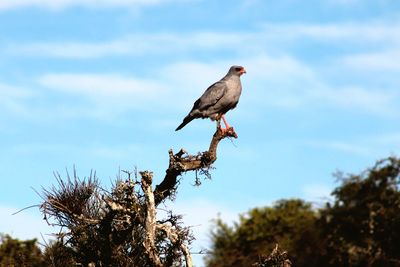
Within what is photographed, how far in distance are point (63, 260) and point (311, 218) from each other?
19.9 metres

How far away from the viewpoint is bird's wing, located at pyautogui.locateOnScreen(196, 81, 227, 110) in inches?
754

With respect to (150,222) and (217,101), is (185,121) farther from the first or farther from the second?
(150,222)

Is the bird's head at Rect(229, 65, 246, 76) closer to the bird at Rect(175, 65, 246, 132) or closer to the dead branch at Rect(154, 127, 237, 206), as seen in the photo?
the bird at Rect(175, 65, 246, 132)

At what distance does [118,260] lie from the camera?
15.0 m

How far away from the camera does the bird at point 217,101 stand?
1914 centimetres

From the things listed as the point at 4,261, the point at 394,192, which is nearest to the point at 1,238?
the point at 4,261

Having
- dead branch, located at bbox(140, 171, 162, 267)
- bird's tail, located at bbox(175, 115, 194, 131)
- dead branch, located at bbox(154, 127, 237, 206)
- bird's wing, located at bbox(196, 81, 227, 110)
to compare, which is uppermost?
bird's wing, located at bbox(196, 81, 227, 110)

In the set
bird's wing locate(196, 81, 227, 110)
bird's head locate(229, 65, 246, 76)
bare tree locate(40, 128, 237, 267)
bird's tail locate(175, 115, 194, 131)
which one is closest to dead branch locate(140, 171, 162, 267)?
bare tree locate(40, 128, 237, 267)

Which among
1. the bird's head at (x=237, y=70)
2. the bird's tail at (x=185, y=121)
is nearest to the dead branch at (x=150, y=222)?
the bird's tail at (x=185, y=121)

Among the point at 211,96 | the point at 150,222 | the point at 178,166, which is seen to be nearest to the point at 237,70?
the point at 211,96

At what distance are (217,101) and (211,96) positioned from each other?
0.65 feet

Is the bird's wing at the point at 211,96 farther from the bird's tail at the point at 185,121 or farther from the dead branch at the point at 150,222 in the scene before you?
the dead branch at the point at 150,222

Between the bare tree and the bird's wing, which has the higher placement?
the bird's wing

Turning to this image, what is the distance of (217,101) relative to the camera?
19.1 meters
